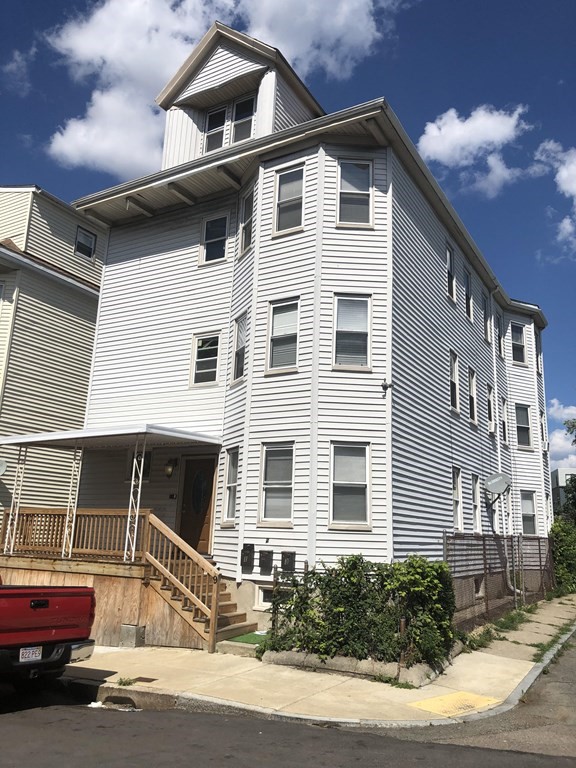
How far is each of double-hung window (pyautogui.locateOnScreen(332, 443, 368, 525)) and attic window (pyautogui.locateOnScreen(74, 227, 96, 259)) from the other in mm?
14789

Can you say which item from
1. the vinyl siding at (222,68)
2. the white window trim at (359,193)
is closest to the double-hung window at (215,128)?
the vinyl siding at (222,68)

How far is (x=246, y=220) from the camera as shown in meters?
16.1

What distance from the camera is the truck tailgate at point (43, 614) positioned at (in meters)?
7.61

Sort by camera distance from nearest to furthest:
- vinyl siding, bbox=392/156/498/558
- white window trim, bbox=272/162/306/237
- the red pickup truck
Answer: the red pickup truck → vinyl siding, bbox=392/156/498/558 → white window trim, bbox=272/162/306/237

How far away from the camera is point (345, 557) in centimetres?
1184

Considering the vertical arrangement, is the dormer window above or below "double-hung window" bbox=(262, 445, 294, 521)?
above

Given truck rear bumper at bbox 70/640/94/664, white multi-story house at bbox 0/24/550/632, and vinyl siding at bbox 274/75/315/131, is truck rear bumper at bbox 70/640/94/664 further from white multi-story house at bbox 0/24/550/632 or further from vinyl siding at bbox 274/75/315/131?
vinyl siding at bbox 274/75/315/131

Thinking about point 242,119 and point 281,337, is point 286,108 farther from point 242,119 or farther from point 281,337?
point 281,337

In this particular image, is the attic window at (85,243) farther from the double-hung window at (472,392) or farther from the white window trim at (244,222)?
the double-hung window at (472,392)

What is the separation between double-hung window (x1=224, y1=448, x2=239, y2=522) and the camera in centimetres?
1408

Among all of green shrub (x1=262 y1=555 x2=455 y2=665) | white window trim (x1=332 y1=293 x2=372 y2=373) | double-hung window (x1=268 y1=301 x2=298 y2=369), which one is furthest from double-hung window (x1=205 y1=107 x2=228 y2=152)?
green shrub (x1=262 y1=555 x2=455 y2=665)

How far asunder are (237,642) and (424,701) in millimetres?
3918

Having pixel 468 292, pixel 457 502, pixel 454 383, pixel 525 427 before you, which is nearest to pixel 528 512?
pixel 525 427

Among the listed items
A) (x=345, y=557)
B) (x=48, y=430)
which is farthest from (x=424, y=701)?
(x=48, y=430)
